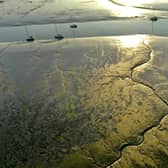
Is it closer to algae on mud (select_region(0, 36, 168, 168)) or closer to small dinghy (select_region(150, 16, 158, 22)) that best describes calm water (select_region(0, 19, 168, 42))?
small dinghy (select_region(150, 16, 158, 22))

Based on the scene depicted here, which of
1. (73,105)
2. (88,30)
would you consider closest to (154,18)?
(88,30)

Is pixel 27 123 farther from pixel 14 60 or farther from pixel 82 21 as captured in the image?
pixel 82 21

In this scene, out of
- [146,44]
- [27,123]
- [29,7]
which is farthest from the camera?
[29,7]

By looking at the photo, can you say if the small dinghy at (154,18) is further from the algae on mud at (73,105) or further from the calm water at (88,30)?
the algae on mud at (73,105)

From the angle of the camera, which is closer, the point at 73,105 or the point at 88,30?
the point at 73,105

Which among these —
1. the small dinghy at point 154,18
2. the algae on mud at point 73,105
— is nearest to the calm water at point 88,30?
the small dinghy at point 154,18

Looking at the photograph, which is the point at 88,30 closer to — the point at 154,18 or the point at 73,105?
the point at 154,18

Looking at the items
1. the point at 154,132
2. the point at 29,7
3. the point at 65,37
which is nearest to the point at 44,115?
the point at 154,132

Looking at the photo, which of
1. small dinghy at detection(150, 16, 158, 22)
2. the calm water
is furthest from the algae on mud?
small dinghy at detection(150, 16, 158, 22)
